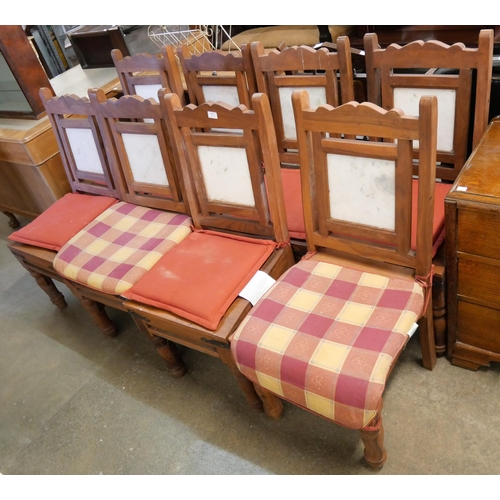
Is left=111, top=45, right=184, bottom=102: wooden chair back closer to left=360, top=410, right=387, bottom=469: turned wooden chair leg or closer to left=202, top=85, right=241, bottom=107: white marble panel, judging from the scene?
left=202, top=85, right=241, bottom=107: white marble panel

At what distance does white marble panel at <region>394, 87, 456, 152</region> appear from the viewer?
1411 millimetres

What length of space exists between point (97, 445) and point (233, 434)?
1.61ft

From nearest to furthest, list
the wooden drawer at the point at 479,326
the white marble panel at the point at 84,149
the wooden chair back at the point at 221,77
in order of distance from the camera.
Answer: the wooden drawer at the point at 479,326 → the wooden chair back at the point at 221,77 → the white marble panel at the point at 84,149

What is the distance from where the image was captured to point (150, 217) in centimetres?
181

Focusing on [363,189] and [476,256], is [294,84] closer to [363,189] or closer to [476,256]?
[363,189]

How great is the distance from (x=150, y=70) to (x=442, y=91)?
4.23 feet

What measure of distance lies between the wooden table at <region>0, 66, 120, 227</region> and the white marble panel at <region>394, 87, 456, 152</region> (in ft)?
5.49

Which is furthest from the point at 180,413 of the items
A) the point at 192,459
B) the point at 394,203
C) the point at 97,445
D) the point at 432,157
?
the point at 432,157

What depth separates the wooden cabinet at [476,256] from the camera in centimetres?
113

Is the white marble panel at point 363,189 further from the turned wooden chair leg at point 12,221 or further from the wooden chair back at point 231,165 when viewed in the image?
the turned wooden chair leg at point 12,221

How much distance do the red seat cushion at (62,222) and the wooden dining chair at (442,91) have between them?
120 centimetres

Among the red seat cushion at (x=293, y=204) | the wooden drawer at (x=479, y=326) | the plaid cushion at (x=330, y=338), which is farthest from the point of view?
the red seat cushion at (x=293, y=204)

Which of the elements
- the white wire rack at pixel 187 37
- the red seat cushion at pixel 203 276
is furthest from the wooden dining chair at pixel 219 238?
the white wire rack at pixel 187 37

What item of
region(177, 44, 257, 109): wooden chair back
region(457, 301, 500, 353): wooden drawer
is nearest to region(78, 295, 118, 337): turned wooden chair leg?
region(177, 44, 257, 109): wooden chair back
